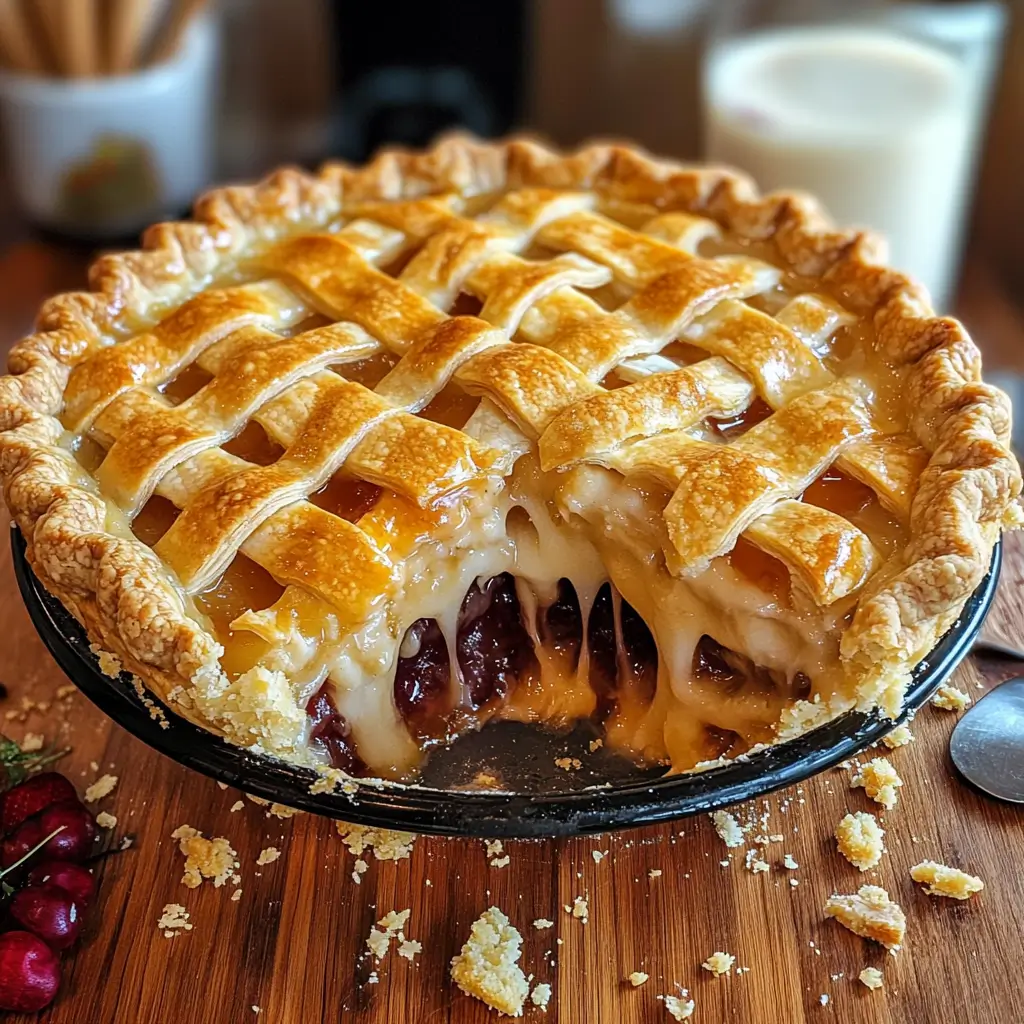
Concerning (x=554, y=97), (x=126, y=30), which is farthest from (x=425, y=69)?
(x=126, y=30)

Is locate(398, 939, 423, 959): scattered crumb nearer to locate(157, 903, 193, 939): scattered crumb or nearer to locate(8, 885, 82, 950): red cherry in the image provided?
locate(157, 903, 193, 939): scattered crumb

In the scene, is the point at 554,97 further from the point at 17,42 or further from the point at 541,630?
the point at 541,630

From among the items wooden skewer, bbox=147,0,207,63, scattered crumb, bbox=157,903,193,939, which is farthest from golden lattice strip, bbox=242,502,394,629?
wooden skewer, bbox=147,0,207,63

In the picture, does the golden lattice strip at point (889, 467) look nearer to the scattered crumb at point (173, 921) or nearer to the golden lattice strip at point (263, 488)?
the golden lattice strip at point (263, 488)

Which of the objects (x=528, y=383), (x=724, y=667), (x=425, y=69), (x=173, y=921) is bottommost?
(x=173, y=921)

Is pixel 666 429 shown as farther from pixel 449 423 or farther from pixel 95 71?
pixel 95 71

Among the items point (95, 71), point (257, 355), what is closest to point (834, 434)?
point (257, 355)

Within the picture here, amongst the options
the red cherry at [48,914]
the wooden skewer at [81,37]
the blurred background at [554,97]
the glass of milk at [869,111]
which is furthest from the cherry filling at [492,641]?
the wooden skewer at [81,37]
